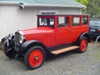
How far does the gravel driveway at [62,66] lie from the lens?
5.89m

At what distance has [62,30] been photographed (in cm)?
740

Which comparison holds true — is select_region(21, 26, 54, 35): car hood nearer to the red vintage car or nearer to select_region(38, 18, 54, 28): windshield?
the red vintage car

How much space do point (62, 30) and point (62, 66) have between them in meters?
1.63

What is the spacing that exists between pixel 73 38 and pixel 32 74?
3.04m

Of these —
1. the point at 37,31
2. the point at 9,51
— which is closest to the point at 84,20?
the point at 37,31

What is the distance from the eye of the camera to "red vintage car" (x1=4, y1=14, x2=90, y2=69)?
6.22 meters

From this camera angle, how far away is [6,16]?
9.21 meters

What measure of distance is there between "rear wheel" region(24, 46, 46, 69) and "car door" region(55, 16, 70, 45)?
3.73ft

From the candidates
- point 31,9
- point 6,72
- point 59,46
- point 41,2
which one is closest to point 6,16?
point 31,9

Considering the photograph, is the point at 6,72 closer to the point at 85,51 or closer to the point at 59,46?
the point at 59,46

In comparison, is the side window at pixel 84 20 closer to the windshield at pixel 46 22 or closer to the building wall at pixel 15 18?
the windshield at pixel 46 22

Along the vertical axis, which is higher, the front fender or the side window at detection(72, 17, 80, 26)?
the side window at detection(72, 17, 80, 26)

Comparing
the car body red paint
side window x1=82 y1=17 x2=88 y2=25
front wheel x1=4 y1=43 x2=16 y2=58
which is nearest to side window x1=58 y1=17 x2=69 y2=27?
the car body red paint

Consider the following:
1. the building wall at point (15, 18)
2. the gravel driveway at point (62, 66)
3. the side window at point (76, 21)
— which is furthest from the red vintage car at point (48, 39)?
the building wall at point (15, 18)
